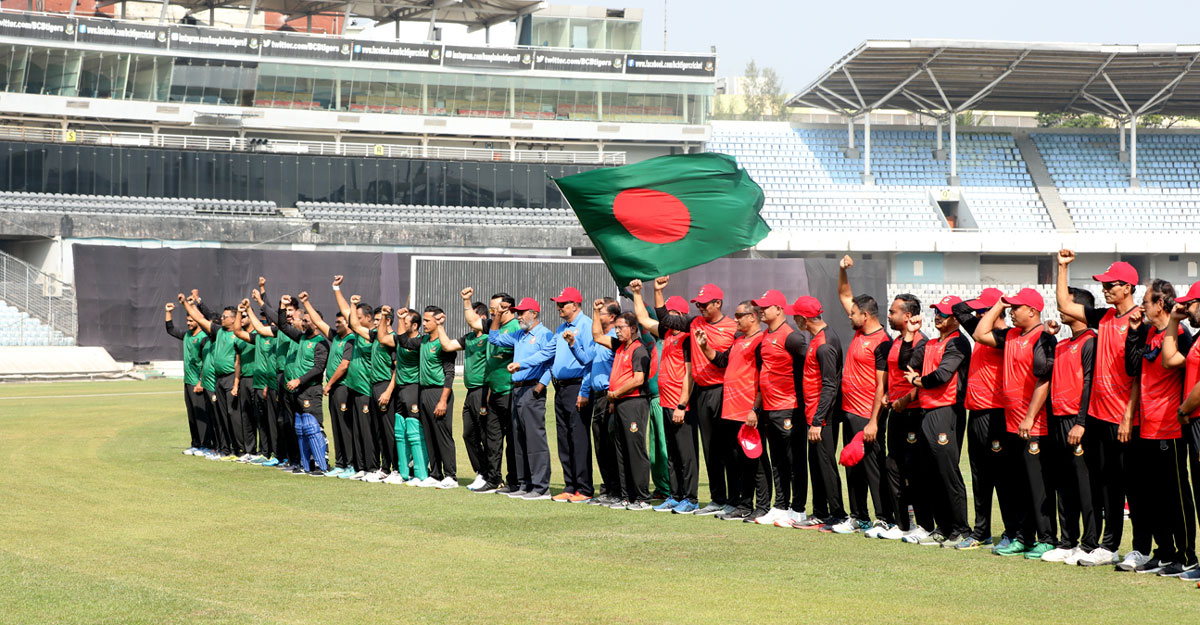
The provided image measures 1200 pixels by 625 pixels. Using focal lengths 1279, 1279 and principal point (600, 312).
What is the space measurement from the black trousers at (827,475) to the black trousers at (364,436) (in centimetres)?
544

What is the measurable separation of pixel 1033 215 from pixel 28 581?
49.7 m

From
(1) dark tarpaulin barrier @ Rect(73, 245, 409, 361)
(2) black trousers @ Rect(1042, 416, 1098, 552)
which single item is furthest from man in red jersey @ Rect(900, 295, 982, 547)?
(1) dark tarpaulin barrier @ Rect(73, 245, 409, 361)

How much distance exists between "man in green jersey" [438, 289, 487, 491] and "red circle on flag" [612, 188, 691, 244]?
1.83m

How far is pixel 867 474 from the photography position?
10.2m

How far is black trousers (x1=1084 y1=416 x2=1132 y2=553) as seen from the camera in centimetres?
863

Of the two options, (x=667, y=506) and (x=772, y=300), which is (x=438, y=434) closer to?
(x=667, y=506)

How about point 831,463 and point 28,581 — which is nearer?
point 28,581

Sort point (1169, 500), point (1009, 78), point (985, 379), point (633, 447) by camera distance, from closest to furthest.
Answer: point (1169, 500) < point (985, 379) < point (633, 447) < point (1009, 78)

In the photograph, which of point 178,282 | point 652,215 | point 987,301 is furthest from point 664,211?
point 178,282

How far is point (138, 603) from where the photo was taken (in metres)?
7.27

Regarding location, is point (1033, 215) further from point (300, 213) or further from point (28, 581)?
point (28, 581)

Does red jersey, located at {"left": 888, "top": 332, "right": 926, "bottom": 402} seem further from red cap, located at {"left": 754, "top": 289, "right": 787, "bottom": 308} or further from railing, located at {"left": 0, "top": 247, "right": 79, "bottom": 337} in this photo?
railing, located at {"left": 0, "top": 247, "right": 79, "bottom": 337}

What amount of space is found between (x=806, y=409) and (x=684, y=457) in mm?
1524

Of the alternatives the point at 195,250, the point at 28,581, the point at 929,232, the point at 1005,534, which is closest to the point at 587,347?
the point at 1005,534
